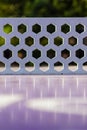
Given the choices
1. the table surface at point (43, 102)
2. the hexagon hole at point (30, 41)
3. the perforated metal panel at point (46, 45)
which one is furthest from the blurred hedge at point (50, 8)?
the table surface at point (43, 102)

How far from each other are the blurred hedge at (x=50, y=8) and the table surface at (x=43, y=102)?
271cm

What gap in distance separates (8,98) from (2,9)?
14.4 ft

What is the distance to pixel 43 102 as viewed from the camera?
388cm

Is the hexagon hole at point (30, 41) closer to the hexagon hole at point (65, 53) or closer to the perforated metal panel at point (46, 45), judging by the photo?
the hexagon hole at point (65, 53)

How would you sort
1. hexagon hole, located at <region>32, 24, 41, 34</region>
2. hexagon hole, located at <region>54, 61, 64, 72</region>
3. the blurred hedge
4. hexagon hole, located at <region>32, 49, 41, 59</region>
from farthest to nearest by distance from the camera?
the blurred hedge
hexagon hole, located at <region>32, 24, 41, 34</region>
hexagon hole, located at <region>32, 49, 41, 59</region>
hexagon hole, located at <region>54, 61, 64, 72</region>

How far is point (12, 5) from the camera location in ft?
27.4

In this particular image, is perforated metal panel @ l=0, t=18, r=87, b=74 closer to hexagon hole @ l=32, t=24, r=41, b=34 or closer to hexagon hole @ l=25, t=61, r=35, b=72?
hexagon hole @ l=25, t=61, r=35, b=72

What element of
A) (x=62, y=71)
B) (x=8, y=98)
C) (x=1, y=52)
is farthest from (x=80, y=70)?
(x=8, y=98)

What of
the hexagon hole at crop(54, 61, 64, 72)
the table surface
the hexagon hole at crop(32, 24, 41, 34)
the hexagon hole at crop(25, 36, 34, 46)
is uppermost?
the hexagon hole at crop(32, 24, 41, 34)

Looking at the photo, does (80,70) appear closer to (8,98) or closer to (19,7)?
(8,98)

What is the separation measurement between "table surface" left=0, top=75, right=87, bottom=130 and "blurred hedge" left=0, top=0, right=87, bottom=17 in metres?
2.71

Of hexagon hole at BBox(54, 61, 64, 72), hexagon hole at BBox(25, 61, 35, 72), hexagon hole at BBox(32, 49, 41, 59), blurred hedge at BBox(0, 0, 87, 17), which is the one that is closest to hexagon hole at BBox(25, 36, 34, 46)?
hexagon hole at BBox(32, 49, 41, 59)

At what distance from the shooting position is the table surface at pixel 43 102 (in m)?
3.07

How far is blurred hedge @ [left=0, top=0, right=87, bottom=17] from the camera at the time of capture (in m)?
8.03
